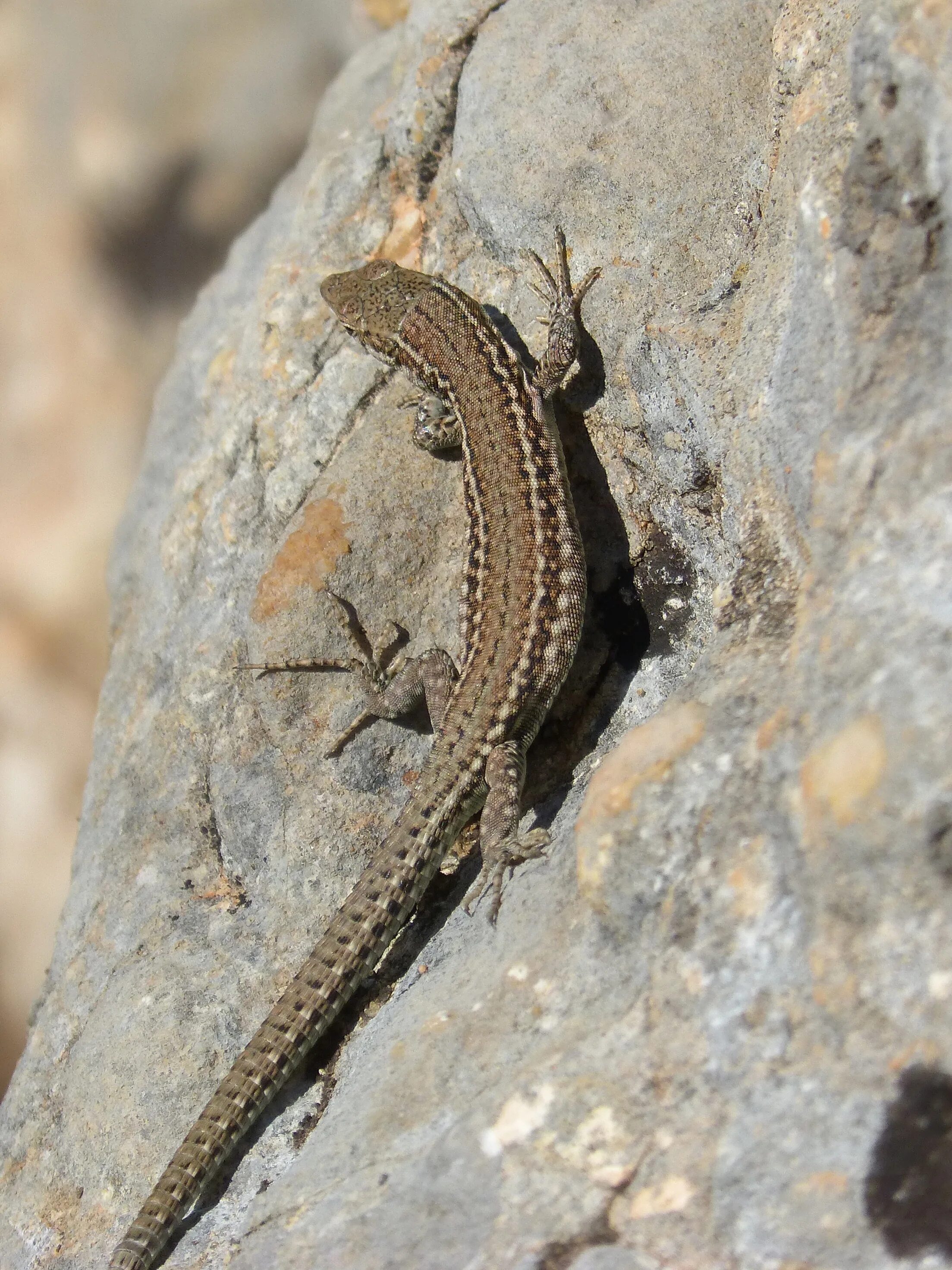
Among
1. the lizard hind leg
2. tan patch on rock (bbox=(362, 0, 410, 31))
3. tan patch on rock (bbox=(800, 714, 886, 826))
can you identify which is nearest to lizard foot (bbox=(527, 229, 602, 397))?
the lizard hind leg

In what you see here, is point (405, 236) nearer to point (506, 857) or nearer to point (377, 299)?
point (377, 299)

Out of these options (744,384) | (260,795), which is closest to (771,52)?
(744,384)

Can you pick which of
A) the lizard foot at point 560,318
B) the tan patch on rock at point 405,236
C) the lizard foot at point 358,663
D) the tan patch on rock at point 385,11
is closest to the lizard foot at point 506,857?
the lizard foot at point 358,663

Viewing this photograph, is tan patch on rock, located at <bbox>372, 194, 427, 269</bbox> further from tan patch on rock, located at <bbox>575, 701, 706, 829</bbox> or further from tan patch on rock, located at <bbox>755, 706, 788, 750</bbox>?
tan patch on rock, located at <bbox>755, 706, 788, 750</bbox>

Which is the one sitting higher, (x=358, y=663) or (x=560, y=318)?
(x=560, y=318)

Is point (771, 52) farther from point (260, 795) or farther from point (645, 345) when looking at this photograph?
point (260, 795)

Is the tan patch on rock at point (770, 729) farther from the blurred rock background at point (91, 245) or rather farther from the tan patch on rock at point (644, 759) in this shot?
the blurred rock background at point (91, 245)

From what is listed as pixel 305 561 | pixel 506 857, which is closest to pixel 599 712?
pixel 506 857
